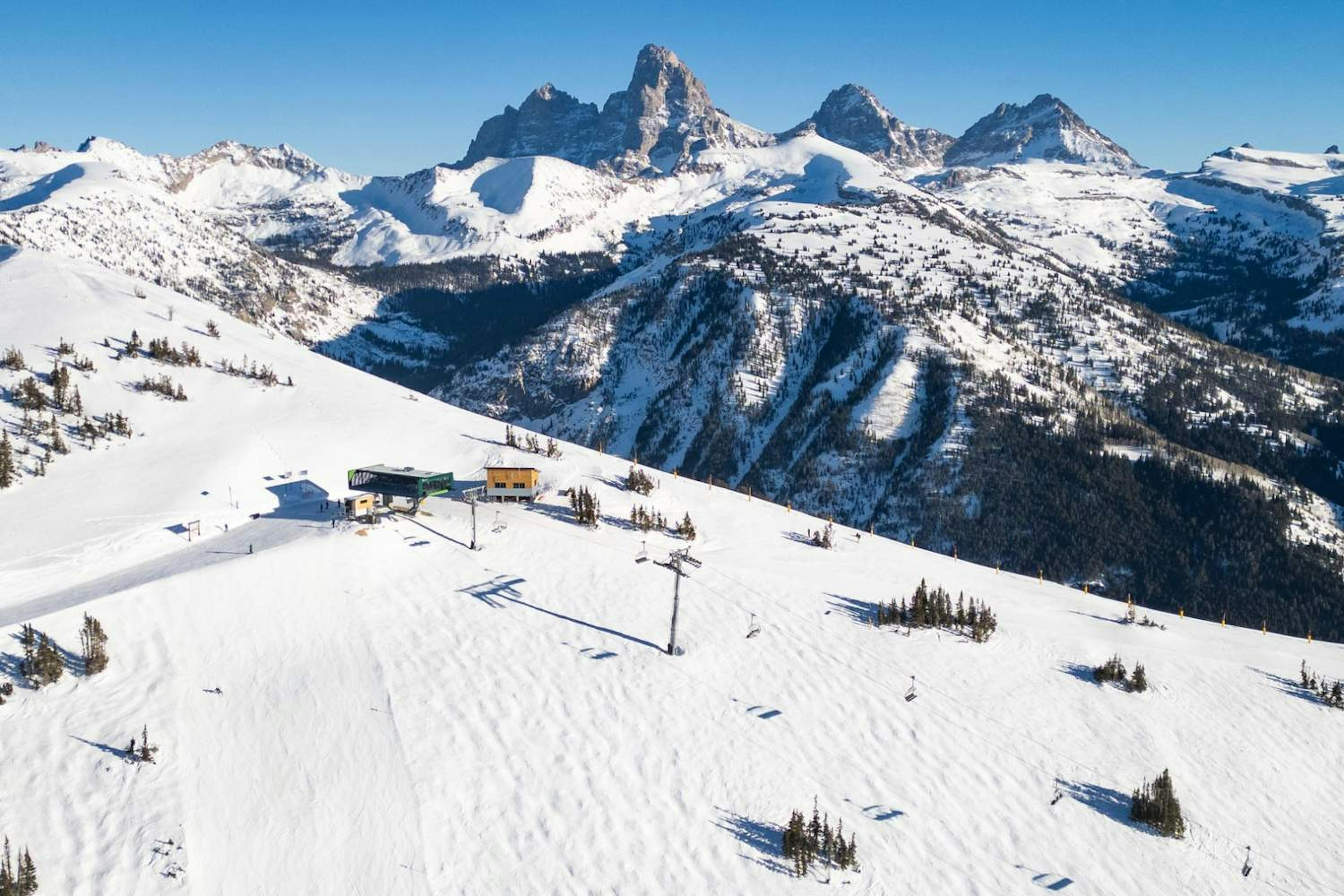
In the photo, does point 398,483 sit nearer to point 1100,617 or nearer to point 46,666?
point 46,666

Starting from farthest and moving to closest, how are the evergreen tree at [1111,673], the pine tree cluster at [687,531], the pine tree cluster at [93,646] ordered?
1. the pine tree cluster at [687,531]
2. the evergreen tree at [1111,673]
3. the pine tree cluster at [93,646]

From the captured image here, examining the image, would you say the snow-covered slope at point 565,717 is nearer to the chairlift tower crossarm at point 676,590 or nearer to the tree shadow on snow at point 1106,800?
the tree shadow on snow at point 1106,800

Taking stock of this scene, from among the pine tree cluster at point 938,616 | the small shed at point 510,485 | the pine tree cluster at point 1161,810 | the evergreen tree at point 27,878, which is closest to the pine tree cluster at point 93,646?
the evergreen tree at point 27,878

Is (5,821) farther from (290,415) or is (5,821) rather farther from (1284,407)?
(1284,407)

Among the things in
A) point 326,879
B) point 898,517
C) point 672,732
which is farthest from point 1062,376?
point 326,879

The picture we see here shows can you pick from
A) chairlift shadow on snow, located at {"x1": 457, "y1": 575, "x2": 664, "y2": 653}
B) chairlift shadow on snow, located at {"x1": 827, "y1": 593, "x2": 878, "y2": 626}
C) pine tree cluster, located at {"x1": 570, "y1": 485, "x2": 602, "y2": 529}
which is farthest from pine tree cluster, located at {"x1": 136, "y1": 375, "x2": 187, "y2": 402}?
chairlift shadow on snow, located at {"x1": 827, "y1": 593, "x2": 878, "y2": 626}

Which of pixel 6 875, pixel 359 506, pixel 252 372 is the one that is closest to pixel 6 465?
pixel 359 506

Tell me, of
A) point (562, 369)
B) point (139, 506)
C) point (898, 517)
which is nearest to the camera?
point (139, 506)
